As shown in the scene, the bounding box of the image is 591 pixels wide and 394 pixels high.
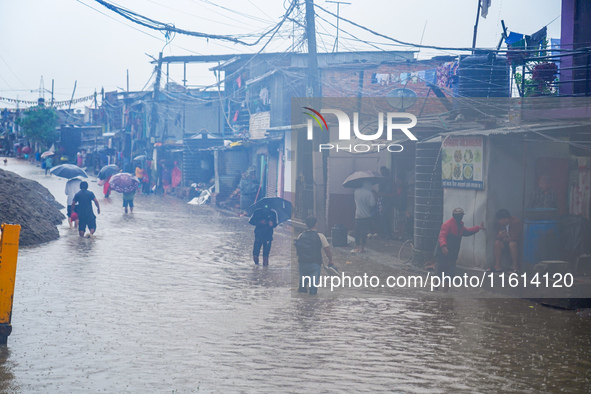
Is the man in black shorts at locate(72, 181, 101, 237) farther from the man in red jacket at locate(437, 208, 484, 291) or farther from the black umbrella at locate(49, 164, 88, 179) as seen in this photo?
the man in red jacket at locate(437, 208, 484, 291)

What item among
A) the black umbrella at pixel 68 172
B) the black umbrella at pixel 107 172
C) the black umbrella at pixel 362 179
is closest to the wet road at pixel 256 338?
the black umbrella at pixel 362 179

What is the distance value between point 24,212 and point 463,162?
11800 millimetres

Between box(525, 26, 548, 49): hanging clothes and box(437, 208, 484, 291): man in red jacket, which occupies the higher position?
box(525, 26, 548, 49): hanging clothes

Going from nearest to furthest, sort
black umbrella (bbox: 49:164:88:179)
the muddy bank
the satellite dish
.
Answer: the muddy bank, the satellite dish, black umbrella (bbox: 49:164:88:179)

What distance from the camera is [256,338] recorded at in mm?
8602

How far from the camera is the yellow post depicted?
790 cm

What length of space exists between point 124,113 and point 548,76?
54971 mm

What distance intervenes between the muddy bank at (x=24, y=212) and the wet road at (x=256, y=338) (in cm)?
374

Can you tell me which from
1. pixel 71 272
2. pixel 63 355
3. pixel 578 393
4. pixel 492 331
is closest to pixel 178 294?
pixel 71 272

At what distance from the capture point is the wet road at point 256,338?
22.2 ft

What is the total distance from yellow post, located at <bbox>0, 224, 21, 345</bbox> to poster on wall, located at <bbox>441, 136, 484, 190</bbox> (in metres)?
9.25

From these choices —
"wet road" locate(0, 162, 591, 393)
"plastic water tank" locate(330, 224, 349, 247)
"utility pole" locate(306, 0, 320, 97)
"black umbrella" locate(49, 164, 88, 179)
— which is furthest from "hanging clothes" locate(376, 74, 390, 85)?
"wet road" locate(0, 162, 591, 393)

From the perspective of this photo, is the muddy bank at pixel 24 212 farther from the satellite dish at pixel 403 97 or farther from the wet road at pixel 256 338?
the satellite dish at pixel 403 97

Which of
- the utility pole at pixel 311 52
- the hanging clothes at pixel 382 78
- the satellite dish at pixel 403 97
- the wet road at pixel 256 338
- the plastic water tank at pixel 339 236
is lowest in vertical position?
the wet road at pixel 256 338
